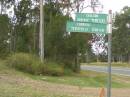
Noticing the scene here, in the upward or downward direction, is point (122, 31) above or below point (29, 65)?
above

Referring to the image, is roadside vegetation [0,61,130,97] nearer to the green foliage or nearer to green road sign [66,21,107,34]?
green road sign [66,21,107,34]

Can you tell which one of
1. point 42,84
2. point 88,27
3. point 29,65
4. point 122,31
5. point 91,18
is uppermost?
point 122,31

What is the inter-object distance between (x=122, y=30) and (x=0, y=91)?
237ft

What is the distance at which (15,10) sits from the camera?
159ft

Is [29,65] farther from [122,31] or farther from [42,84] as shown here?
[122,31]

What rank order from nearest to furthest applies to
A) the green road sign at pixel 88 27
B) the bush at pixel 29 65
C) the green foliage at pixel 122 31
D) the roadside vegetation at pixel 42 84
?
the green road sign at pixel 88 27, the roadside vegetation at pixel 42 84, the bush at pixel 29 65, the green foliage at pixel 122 31

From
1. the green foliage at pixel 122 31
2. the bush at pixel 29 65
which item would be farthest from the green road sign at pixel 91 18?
the green foliage at pixel 122 31

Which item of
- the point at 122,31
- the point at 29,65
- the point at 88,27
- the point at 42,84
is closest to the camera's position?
the point at 88,27

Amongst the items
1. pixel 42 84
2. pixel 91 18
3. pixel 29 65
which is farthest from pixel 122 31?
pixel 91 18

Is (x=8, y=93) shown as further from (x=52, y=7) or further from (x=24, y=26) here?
(x=24, y=26)

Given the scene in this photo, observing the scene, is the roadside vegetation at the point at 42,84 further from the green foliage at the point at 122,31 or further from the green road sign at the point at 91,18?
the green foliage at the point at 122,31

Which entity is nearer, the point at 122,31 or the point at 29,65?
the point at 29,65

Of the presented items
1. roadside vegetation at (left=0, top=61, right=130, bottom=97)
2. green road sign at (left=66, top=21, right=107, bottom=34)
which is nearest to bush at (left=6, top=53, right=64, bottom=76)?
roadside vegetation at (left=0, top=61, right=130, bottom=97)

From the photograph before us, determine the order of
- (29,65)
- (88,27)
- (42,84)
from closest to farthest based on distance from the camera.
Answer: (88,27), (42,84), (29,65)
